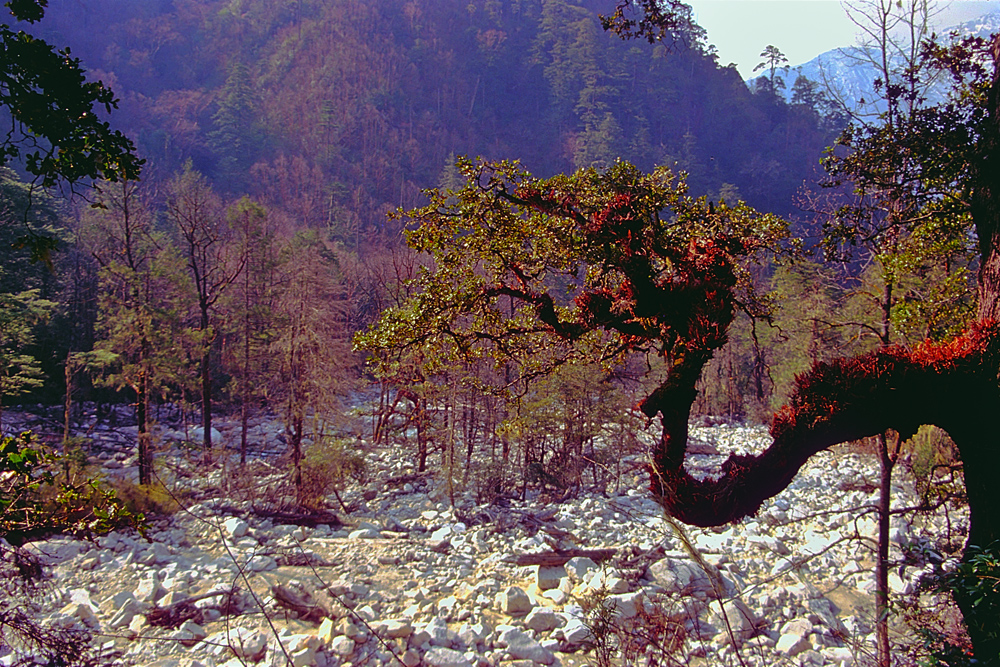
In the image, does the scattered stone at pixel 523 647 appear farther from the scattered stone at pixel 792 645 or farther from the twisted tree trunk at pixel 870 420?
the twisted tree trunk at pixel 870 420

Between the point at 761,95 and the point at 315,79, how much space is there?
204 ft

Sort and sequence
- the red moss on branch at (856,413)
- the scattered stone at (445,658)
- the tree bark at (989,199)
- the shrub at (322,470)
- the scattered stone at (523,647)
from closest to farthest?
the red moss on branch at (856,413) → the tree bark at (989,199) → the scattered stone at (445,658) → the scattered stone at (523,647) → the shrub at (322,470)

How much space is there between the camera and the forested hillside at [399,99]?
220 feet

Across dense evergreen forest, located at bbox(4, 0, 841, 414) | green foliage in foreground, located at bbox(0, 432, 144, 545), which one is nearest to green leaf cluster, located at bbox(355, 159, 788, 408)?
green foliage in foreground, located at bbox(0, 432, 144, 545)

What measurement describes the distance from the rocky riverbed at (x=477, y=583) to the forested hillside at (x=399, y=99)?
1906 inches

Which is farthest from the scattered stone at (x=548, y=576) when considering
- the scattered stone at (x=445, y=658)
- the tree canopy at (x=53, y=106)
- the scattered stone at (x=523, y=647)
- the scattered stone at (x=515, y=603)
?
the tree canopy at (x=53, y=106)

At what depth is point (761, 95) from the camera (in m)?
77.4

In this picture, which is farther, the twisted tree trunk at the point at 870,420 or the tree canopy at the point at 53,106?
the twisted tree trunk at the point at 870,420

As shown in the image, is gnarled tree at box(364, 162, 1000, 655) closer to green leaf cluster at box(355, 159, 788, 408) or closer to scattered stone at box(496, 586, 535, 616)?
green leaf cluster at box(355, 159, 788, 408)

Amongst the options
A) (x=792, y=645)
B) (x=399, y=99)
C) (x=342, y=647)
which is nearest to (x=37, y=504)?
(x=342, y=647)

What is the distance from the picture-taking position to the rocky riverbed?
A: 8.23 m

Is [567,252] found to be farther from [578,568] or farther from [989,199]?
[578,568]

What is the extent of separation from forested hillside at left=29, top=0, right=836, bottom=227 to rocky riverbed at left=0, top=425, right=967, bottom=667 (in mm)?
48409

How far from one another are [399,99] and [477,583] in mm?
82674
